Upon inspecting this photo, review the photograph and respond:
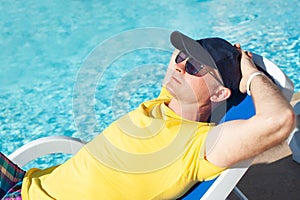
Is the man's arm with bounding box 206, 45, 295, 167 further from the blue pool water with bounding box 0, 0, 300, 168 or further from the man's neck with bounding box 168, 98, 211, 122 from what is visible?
the blue pool water with bounding box 0, 0, 300, 168

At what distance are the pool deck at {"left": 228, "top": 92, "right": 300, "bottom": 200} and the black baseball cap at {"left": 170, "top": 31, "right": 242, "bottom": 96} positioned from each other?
3.56 feet

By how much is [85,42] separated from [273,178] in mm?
3765

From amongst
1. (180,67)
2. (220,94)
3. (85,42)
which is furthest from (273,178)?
(85,42)

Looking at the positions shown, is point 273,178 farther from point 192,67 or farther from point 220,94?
point 192,67

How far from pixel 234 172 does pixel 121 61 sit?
410cm

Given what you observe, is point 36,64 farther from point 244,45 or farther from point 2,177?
point 2,177

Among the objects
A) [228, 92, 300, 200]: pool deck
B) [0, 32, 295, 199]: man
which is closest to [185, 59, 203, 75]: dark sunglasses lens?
[0, 32, 295, 199]: man

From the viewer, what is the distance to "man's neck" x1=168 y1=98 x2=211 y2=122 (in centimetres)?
266

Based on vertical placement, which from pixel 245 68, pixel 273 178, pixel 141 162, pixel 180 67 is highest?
pixel 180 67

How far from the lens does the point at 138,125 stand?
271 centimetres

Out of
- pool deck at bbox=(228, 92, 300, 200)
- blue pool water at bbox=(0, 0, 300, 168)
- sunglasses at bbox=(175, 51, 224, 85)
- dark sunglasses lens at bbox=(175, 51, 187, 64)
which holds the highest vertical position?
dark sunglasses lens at bbox=(175, 51, 187, 64)

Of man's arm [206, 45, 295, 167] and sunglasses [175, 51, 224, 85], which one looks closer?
man's arm [206, 45, 295, 167]

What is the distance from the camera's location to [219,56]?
8.45 feet

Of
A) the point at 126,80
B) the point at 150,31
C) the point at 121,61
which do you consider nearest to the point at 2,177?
the point at 126,80
